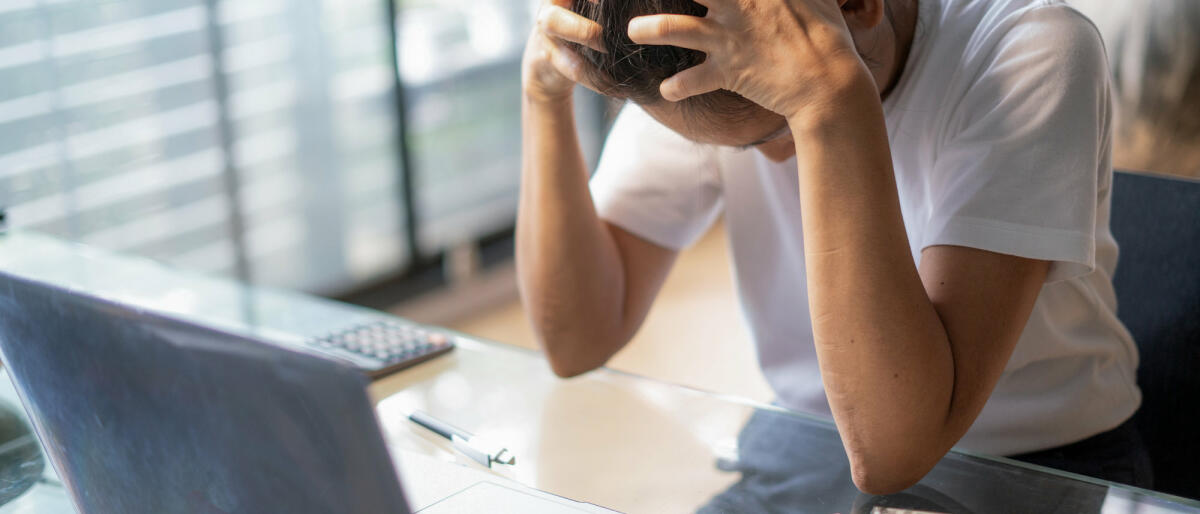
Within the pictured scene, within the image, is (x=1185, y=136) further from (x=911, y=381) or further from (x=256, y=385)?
(x=256, y=385)

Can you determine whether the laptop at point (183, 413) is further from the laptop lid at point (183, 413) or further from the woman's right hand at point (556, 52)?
the woman's right hand at point (556, 52)

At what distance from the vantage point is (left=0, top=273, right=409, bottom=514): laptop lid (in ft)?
1.44

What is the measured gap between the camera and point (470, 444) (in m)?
0.79

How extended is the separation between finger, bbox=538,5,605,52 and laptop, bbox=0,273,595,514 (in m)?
0.34

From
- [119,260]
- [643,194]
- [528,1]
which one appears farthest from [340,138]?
[643,194]

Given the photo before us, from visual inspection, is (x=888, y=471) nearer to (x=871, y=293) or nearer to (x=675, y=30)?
(x=871, y=293)

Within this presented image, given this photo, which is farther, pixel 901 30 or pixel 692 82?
pixel 901 30

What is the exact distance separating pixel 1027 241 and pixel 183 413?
0.52m

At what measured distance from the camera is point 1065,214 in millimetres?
711

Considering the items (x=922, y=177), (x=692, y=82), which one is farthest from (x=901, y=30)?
(x=692, y=82)

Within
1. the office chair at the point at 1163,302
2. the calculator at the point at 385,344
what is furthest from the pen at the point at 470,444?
the office chair at the point at 1163,302

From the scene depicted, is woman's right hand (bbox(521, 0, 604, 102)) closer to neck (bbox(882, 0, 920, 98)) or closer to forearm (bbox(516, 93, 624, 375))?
forearm (bbox(516, 93, 624, 375))

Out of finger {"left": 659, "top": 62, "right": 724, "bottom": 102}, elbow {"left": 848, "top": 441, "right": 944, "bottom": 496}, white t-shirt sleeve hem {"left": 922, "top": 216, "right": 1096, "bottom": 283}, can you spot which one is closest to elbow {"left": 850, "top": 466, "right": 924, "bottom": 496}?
elbow {"left": 848, "top": 441, "right": 944, "bottom": 496}

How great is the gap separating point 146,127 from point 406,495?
5.80ft
